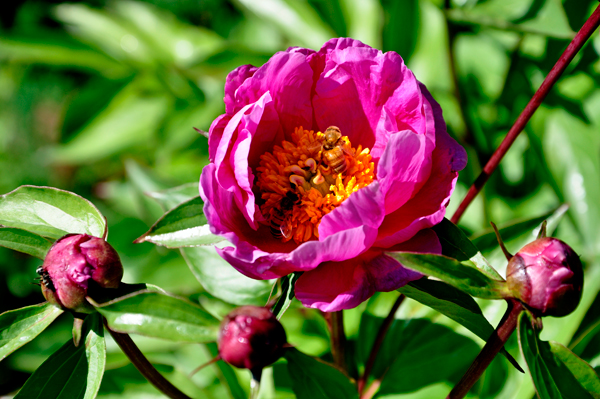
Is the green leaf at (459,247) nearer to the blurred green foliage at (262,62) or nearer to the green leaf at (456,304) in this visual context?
the green leaf at (456,304)

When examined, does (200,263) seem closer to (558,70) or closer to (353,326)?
(353,326)

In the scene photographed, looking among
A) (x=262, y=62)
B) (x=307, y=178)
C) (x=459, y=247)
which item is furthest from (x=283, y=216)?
(x=262, y=62)

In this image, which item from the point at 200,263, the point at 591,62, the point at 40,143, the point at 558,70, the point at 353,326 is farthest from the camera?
the point at 40,143

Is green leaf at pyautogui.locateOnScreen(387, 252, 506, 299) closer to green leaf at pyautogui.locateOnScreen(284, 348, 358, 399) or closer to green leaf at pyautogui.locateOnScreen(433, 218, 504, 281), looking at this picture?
green leaf at pyautogui.locateOnScreen(433, 218, 504, 281)

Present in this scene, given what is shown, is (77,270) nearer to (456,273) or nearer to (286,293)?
(286,293)

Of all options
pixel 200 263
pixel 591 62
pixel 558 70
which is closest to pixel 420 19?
pixel 591 62

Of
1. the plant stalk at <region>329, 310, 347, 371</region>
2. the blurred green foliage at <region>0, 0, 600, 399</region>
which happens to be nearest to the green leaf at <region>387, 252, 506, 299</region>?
the plant stalk at <region>329, 310, 347, 371</region>

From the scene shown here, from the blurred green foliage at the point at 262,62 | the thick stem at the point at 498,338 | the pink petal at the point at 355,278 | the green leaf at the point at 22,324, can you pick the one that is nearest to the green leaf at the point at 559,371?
the thick stem at the point at 498,338
